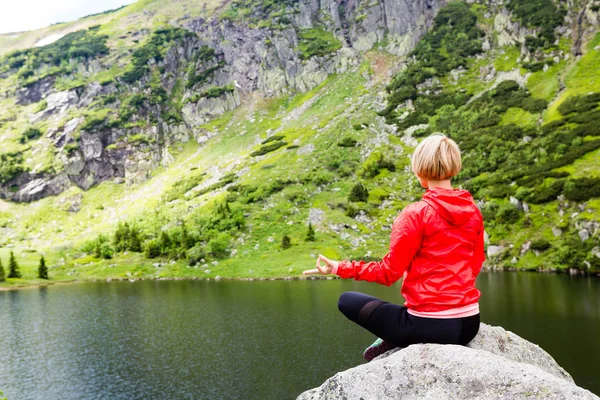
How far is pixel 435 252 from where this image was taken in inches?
248

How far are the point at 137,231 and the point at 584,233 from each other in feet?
329

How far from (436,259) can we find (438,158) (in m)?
1.49

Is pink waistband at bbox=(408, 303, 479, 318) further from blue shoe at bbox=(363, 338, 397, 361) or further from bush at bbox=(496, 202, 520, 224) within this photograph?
bush at bbox=(496, 202, 520, 224)

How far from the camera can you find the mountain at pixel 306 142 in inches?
3615

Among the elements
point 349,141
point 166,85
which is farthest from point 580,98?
point 166,85

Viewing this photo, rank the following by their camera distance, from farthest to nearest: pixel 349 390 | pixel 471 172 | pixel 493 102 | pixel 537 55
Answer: pixel 537 55 < pixel 493 102 < pixel 471 172 < pixel 349 390

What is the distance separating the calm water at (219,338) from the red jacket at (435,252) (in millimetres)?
24667

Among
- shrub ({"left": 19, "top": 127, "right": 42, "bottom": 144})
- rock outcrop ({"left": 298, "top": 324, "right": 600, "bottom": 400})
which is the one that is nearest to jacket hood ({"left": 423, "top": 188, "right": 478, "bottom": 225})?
rock outcrop ({"left": 298, "top": 324, "right": 600, "bottom": 400})

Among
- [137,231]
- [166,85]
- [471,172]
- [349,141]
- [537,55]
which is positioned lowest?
[137,231]

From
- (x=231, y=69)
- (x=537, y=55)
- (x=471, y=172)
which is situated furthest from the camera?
(x=231, y=69)

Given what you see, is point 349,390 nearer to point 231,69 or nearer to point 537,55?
point 537,55

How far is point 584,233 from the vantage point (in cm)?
7125

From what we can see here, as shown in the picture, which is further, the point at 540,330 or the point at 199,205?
the point at 199,205

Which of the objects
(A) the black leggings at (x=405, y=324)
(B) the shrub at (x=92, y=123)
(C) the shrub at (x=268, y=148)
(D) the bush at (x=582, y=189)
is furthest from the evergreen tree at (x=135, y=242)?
(A) the black leggings at (x=405, y=324)
